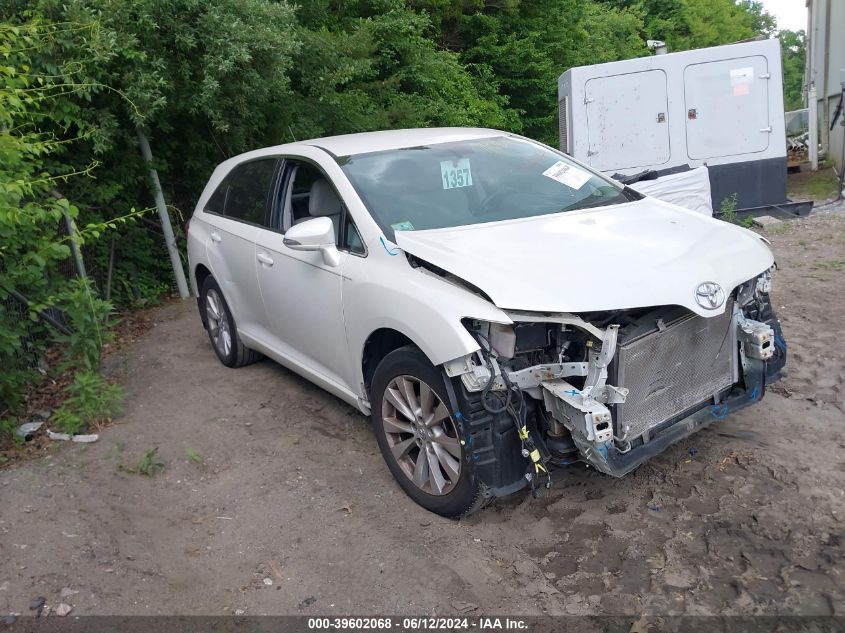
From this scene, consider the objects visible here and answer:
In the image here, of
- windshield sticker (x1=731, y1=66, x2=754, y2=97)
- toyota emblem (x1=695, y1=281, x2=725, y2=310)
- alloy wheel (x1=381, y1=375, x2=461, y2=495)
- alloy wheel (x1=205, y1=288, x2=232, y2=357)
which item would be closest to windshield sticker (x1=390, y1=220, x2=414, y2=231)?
alloy wheel (x1=381, y1=375, x2=461, y2=495)

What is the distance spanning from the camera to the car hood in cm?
319

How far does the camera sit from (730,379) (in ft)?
12.4

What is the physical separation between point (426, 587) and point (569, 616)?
0.60 meters

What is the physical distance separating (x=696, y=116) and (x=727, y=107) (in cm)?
39

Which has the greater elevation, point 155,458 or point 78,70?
point 78,70

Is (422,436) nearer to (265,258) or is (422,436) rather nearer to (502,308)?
(502,308)

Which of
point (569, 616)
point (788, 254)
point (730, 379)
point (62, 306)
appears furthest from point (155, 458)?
point (788, 254)

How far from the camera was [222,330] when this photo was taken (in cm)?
595

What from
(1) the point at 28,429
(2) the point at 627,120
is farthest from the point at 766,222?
(1) the point at 28,429

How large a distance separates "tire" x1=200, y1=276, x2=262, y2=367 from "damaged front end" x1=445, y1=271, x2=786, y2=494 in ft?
9.41

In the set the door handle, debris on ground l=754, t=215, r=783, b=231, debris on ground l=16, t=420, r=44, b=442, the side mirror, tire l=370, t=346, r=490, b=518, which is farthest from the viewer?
debris on ground l=754, t=215, r=783, b=231

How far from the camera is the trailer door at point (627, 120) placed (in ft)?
33.2

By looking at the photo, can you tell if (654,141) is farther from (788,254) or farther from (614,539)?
(614,539)

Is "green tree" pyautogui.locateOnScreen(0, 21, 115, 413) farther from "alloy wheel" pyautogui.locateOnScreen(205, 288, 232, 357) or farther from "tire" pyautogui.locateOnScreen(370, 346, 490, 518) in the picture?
"tire" pyautogui.locateOnScreen(370, 346, 490, 518)
